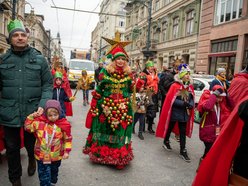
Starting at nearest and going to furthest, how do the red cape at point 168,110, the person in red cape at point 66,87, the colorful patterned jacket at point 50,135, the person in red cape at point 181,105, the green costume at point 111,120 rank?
1. the colorful patterned jacket at point 50,135
2. the green costume at point 111,120
3. the person in red cape at point 181,105
4. the red cape at point 168,110
5. the person in red cape at point 66,87

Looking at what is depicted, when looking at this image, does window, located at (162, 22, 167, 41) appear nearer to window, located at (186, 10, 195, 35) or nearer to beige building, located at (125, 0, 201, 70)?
beige building, located at (125, 0, 201, 70)

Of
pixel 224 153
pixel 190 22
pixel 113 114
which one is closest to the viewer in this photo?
pixel 224 153

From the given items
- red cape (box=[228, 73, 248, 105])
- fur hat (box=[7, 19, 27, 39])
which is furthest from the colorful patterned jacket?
red cape (box=[228, 73, 248, 105])

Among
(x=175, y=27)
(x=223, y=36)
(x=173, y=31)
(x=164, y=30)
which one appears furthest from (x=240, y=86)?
(x=164, y=30)

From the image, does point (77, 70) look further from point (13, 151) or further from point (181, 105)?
point (13, 151)

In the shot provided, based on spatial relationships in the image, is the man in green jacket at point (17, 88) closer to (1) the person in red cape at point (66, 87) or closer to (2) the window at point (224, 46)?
(1) the person in red cape at point (66, 87)

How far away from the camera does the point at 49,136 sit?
2977 millimetres

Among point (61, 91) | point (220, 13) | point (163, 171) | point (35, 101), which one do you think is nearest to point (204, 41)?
point (220, 13)

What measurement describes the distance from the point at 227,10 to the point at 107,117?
1421cm

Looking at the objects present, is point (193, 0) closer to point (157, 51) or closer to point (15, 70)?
point (157, 51)

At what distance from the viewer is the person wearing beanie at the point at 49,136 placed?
2955 millimetres

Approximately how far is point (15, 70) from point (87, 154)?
214cm

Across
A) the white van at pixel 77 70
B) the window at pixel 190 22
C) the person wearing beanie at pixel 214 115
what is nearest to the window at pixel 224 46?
the window at pixel 190 22

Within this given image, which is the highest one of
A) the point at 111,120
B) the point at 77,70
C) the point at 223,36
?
the point at 223,36
